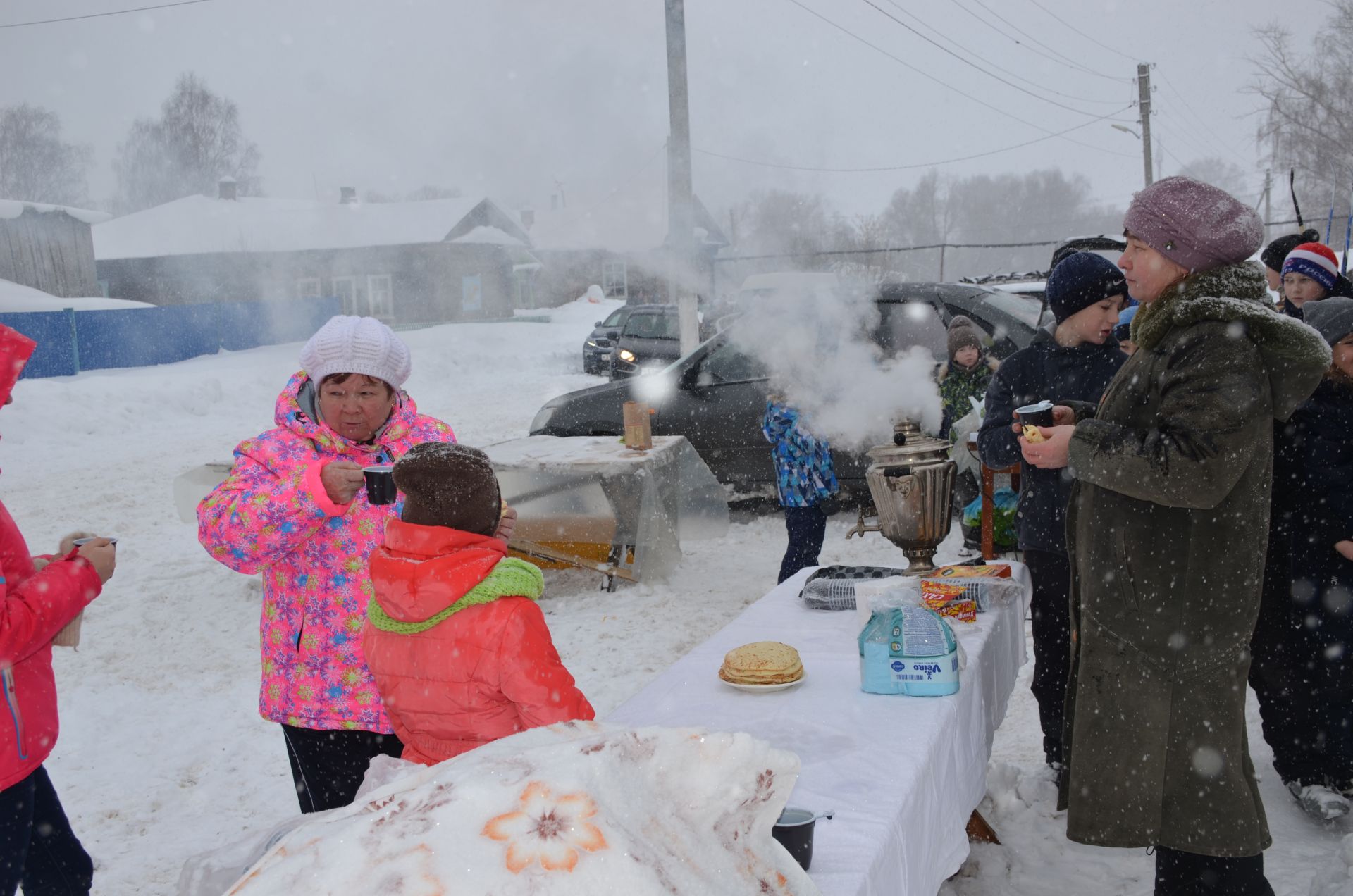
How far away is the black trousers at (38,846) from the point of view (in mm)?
2172

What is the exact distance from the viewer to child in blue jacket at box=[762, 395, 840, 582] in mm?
5426

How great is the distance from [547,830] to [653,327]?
17.7 metres

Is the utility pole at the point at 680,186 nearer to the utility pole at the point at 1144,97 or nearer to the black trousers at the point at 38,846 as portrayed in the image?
the black trousers at the point at 38,846

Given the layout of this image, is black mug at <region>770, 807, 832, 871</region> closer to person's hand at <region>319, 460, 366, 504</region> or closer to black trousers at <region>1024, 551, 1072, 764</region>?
person's hand at <region>319, 460, 366, 504</region>

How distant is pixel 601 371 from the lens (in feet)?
71.0

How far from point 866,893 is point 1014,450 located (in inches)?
86.0

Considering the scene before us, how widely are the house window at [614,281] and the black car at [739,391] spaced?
36560mm

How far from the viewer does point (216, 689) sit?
4.97 meters

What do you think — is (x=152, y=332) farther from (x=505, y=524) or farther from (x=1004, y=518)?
(x=505, y=524)

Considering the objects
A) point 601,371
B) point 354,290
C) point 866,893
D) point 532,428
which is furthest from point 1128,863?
point 354,290

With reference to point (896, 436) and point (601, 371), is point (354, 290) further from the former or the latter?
point (896, 436)

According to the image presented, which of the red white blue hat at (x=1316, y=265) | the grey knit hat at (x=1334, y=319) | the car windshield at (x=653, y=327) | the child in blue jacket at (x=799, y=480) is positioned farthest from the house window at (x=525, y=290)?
the grey knit hat at (x=1334, y=319)

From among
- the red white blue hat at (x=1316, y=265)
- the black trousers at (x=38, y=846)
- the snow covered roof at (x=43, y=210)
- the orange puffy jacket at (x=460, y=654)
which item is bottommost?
the black trousers at (x=38, y=846)

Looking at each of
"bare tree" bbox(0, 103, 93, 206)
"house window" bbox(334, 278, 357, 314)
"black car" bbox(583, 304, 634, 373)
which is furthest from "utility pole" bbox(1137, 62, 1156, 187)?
"bare tree" bbox(0, 103, 93, 206)
